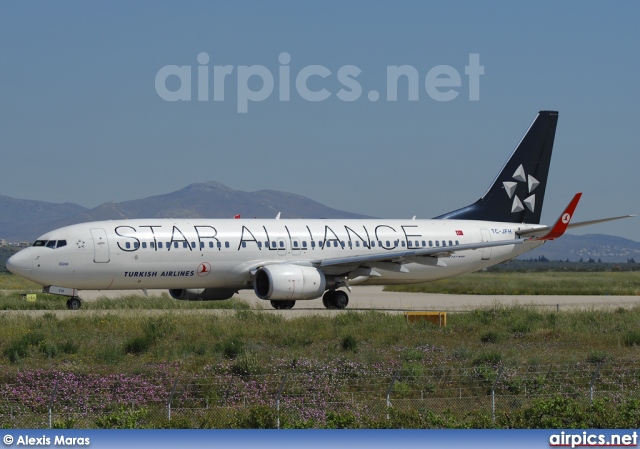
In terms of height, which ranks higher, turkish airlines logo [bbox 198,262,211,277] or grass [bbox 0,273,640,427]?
turkish airlines logo [bbox 198,262,211,277]

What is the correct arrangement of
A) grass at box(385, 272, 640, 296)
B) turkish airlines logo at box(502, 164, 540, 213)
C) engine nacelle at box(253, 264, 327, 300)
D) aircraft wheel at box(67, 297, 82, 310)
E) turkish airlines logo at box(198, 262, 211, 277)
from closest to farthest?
engine nacelle at box(253, 264, 327, 300), aircraft wheel at box(67, 297, 82, 310), turkish airlines logo at box(198, 262, 211, 277), turkish airlines logo at box(502, 164, 540, 213), grass at box(385, 272, 640, 296)

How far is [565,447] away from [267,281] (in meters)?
26.6

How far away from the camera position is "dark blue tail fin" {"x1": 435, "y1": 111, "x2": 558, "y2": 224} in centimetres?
4838

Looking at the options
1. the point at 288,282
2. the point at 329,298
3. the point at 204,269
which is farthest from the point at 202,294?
the point at 288,282

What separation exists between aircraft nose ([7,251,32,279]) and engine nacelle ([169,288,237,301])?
6.71 metres

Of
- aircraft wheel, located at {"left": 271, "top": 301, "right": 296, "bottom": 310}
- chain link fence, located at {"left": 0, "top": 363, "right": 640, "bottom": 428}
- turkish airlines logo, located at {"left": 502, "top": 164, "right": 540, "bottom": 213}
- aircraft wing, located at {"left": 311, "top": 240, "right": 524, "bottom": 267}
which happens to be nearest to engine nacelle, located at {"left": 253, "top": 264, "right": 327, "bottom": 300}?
aircraft wing, located at {"left": 311, "top": 240, "right": 524, "bottom": 267}

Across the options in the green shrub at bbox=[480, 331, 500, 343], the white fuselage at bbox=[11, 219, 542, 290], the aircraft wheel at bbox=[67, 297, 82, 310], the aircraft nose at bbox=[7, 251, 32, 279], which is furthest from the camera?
the aircraft wheel at bbox=[67, 297, 82, 310]

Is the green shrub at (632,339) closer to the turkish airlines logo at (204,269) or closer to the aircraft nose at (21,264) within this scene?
the turkish airlines logo at (204,269)

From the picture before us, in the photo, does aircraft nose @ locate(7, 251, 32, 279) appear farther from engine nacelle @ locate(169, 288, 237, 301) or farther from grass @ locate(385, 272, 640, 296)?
grass @ locate(385, 272, 640, 296)

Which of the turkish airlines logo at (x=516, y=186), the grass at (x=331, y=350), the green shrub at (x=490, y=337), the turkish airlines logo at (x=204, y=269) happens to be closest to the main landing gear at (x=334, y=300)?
the turkish airlines logo at (x=204, y=269)

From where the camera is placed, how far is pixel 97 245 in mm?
38125

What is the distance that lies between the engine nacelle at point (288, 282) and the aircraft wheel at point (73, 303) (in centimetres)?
645

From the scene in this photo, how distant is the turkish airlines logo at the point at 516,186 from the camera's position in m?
48.7

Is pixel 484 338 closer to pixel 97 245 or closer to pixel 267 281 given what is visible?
pixel 267 281
